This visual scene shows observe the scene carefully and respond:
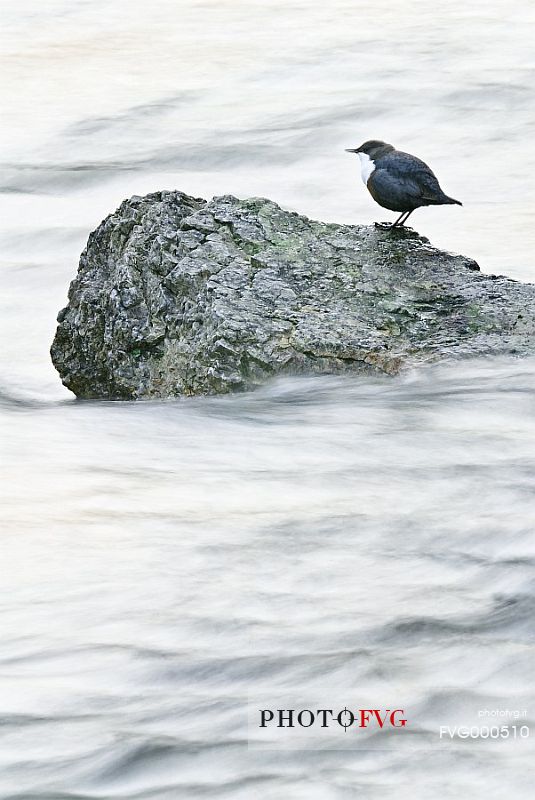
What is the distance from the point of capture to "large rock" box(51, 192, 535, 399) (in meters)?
5.04

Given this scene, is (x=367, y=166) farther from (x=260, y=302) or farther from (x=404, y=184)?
(x=260, y=302)

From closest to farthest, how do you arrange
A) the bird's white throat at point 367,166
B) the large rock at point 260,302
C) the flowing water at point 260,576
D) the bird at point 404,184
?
the flowing water at point 260,576 → the large rock at point 260,302 → the bird at point 404,184 → the bird's white throat at point 367,166

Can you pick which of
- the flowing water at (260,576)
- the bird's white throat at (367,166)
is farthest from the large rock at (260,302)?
the bird's white throat at (367,166)

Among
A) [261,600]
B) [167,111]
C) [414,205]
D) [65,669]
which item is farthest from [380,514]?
[167,111]

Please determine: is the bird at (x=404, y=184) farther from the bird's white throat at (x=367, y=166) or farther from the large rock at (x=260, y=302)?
the large rock at (x=260, y=302)

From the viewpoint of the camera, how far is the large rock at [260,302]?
5.04 meters

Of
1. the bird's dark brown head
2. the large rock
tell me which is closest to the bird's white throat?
the bird's dark brown head

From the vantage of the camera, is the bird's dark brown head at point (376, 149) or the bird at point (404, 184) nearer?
the bird at point (404, 184)

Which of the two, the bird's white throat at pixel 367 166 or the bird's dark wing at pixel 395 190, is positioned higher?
the bird's white throat at pixel 367 166

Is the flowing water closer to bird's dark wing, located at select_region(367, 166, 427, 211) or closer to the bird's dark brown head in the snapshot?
bird's dark wing, located at select_region(367, 166, 427, 211)

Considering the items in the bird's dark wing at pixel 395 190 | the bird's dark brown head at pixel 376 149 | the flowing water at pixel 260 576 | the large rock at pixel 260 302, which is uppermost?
the bird's dark brown head at pixel 376 149

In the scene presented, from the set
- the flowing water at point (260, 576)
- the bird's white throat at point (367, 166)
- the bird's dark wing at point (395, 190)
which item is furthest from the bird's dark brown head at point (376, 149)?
the flowing water at point (260, 576)

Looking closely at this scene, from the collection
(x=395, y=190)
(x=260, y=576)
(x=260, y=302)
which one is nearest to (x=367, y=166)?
(x=395, y=190)

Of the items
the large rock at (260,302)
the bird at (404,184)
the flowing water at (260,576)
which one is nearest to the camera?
the flowing water at (260,576)
